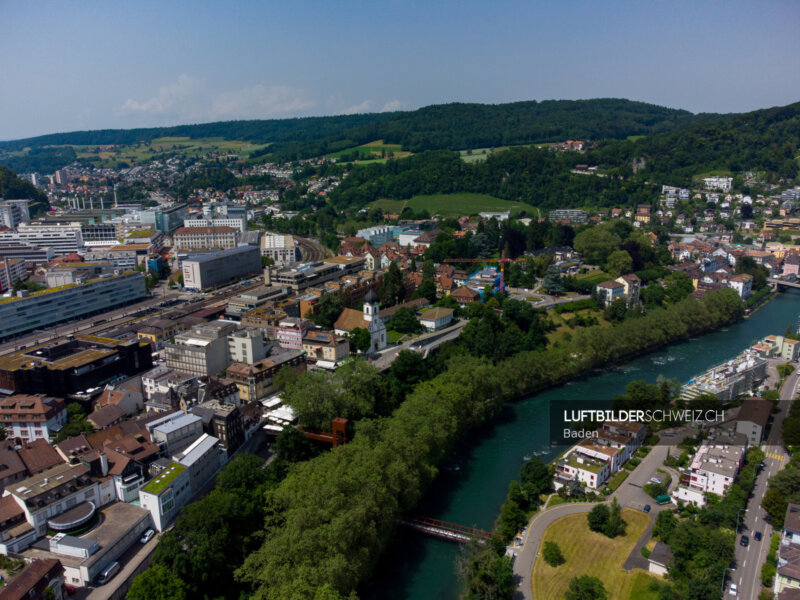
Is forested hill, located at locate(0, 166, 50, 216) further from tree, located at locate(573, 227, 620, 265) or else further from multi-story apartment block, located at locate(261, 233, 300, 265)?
→ tree, located at locate(573, 227, 620, 265)

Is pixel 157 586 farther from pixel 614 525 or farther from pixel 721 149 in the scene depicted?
pixel 721 149

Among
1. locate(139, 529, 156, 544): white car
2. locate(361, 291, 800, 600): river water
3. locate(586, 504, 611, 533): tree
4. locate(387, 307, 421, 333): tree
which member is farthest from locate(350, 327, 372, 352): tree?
locate(586, 504, 611, 533): tree

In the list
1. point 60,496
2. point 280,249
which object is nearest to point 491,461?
point 60,496

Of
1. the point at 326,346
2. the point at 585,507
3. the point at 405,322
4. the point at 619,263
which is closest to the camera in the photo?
the point at 585,507

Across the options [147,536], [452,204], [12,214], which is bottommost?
[147,536]

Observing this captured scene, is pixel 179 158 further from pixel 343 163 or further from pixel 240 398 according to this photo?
pixel 240 398

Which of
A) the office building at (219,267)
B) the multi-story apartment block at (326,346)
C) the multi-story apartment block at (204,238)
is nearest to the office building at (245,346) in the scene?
the multi-story apartment block at (326,346)

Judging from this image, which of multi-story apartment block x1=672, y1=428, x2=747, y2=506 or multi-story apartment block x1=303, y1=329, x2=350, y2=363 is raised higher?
multi-story apartment block x1=303, y1=329, x2=350, y2=363
